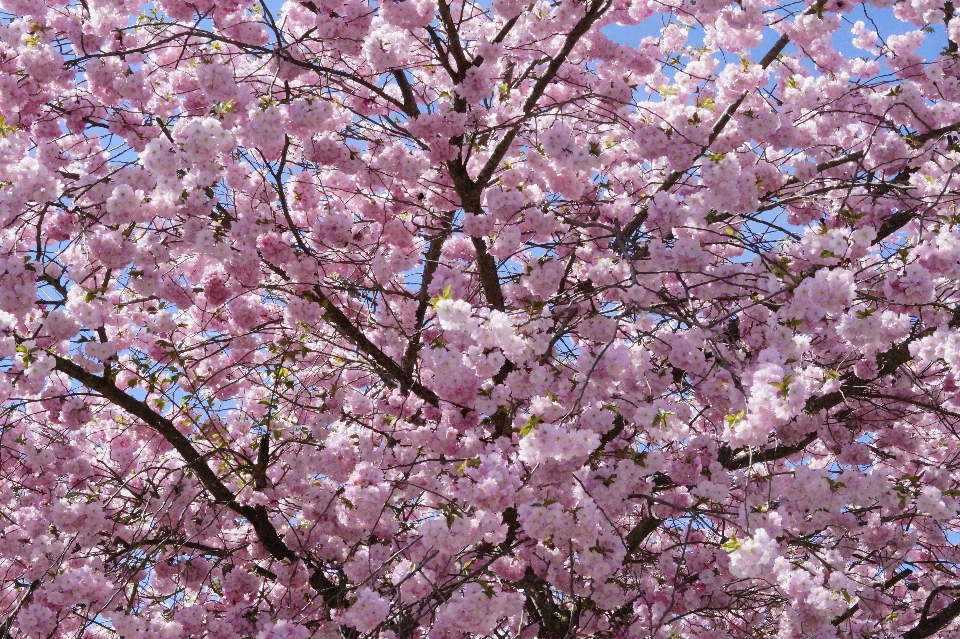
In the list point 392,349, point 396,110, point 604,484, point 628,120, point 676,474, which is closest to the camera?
point 604,484

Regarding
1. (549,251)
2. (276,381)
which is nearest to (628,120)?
(549,251)

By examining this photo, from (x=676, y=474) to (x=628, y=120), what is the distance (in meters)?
2.19

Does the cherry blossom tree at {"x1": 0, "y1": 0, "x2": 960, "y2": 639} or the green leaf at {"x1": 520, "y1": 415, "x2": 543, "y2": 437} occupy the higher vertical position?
the cherry blossom tree at {"x1": 0, "y1": 0, "x2": 960, "y2": 639}

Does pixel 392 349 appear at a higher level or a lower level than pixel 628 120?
lower

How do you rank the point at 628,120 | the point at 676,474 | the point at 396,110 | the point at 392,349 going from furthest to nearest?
the point at 396,110 → the point at 392,349 → the point at 628,120 → the point at 676,474

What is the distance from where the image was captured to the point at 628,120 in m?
5.43

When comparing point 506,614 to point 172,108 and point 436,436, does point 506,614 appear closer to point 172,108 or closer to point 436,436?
point 436,436

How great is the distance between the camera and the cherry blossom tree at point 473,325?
439 cm

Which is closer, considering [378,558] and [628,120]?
[378,558]

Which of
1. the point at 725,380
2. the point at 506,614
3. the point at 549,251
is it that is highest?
the point at 549,251

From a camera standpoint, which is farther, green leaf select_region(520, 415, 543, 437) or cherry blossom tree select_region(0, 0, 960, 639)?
cherry blossom tree select_region(0, 0, 960, 639)

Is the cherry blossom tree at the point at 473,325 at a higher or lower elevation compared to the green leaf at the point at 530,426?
higher

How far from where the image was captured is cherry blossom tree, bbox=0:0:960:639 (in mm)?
4395

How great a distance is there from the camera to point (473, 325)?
387 cm
